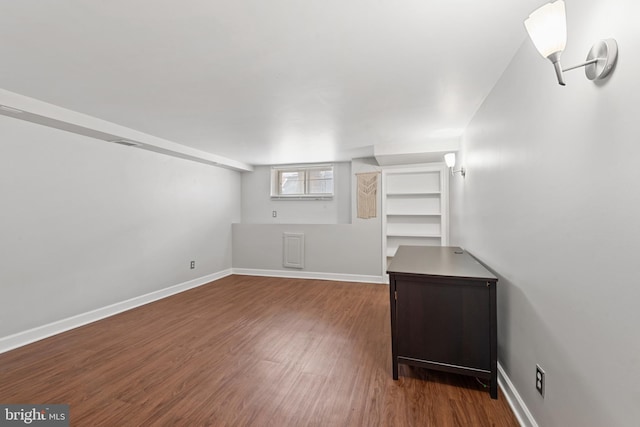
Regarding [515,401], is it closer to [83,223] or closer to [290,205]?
[83,223]

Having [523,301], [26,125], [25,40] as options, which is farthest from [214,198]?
[523,301]

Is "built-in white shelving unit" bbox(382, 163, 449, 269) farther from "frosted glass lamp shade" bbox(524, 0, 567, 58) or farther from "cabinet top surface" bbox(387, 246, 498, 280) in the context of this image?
"frosted glass lamp shade" bbox(524, 0, 567, 58)

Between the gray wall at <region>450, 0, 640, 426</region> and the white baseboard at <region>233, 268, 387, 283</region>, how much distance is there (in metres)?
3.09

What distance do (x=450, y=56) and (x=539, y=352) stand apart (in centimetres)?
181

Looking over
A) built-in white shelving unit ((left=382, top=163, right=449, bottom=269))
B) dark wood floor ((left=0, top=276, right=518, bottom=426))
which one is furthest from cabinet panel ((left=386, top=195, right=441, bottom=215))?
dark wood floor ((left=0, top=276, right=518, bottom=426))

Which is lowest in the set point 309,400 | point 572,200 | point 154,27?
point 309,400

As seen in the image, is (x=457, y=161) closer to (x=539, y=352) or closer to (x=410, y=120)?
(x=410, y=120)

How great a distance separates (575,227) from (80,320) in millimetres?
4373

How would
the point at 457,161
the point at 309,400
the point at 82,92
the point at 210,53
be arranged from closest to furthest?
1. the point at 210,53
2. the point at 309,400
3. the point at 82,92
4. the point at 457,161

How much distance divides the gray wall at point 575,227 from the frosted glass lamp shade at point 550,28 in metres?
0.14

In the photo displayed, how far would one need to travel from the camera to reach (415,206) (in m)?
4.88

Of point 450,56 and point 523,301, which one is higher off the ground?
point 450,56

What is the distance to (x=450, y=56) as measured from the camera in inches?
68.9

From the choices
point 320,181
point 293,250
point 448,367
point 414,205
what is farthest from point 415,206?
point 448,367
